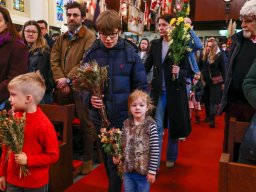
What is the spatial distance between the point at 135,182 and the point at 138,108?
600 millimetres

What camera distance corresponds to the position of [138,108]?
2336mm

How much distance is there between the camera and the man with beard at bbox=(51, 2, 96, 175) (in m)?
3.74

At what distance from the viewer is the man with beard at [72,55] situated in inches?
147

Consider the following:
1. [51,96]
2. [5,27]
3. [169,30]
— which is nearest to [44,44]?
[51,96]

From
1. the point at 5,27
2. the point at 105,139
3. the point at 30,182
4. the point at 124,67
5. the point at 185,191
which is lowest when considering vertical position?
the point at 185,191

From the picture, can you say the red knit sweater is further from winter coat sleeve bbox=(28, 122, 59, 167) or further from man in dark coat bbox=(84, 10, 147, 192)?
man in dark coat bbox=(84, 10, 147, 192)

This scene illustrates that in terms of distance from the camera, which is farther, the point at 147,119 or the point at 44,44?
Result: the point at 44,44

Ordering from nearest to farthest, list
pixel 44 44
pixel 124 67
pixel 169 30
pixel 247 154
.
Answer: pixel 247 154
pixel 124 67
pixel 169 30
pixel 44 44

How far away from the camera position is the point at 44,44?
14.2 feet

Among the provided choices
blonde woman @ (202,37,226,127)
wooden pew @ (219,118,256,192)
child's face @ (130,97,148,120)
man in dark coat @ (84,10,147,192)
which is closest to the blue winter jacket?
man in dark coat @ (84,10,147,192)

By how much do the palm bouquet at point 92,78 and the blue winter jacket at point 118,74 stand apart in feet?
0.36

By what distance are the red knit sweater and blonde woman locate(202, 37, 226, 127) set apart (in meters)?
5.06

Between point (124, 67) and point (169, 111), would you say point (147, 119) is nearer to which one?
point (124, 67)

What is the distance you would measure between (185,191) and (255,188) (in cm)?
186
